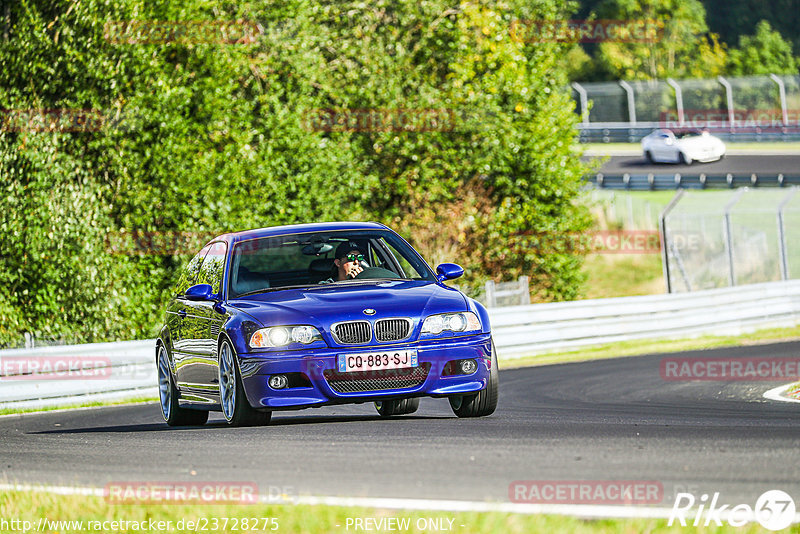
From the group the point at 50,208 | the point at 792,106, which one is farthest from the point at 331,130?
the point at 792,106

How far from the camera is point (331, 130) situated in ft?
97.2

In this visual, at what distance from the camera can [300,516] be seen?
18.0 ft

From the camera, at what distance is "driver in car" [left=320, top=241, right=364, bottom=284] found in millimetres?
10031

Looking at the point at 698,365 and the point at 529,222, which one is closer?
the point at 698,365

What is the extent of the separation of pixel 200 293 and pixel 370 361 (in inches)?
69.8

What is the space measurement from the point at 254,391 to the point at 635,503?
397 cm

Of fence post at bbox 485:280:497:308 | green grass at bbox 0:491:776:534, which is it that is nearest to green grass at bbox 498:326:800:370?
fence post at bbox 485:280:497:308

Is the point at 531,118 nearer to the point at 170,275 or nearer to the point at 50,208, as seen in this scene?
the point at 170,275

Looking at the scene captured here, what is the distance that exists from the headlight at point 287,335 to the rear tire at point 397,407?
7.30ft

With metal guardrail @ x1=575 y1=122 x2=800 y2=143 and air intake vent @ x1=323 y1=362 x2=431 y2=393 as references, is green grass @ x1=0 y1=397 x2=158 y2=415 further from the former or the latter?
metal guardrail @ x1=575 y1=122 x2=800 y2=143

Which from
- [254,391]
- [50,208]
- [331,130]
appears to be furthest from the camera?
[331,130]

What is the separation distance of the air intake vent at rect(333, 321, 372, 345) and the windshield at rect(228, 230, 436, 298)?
1020 millimetres

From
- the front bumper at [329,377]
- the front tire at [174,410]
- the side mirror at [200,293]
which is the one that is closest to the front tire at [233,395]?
the front bumper at [329,377]

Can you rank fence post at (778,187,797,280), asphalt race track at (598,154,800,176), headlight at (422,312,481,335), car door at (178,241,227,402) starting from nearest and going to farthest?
1. headlight at (422,312,481,335)
2. car door at (178,241,227,402)
3. fence post at (778,187,797,280)
4. asphalt race track at (598,154,800,176)
